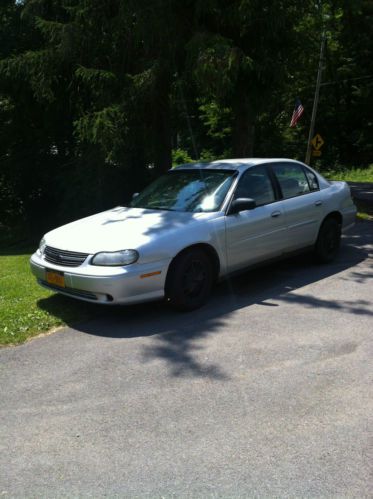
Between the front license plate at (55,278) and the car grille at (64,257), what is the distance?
108mm

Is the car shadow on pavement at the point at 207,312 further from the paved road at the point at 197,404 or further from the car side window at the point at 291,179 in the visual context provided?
the car side window at the point at 291,179

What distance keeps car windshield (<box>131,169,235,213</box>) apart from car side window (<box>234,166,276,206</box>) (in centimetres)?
15

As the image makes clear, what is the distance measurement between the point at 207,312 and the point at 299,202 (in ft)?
7.30

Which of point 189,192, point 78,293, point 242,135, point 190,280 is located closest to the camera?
point 78,293

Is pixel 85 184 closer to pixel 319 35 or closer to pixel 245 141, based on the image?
pixel 245 141

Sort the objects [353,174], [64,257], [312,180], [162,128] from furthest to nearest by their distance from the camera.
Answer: [353,174] → [162,128] → [312,180] → [64,257]

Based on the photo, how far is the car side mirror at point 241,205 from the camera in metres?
6.00

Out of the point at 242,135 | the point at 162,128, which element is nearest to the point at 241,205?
the point at 162,128

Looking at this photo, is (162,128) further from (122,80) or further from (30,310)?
(30,310)

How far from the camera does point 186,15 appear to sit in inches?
401

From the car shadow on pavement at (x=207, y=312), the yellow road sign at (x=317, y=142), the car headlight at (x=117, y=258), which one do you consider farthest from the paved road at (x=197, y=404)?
the yellow road sign at (x=317, y=142)

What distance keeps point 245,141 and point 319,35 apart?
9.74 ft

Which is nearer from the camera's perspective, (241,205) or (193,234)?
(193,234)

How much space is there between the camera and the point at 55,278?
5.48 m
